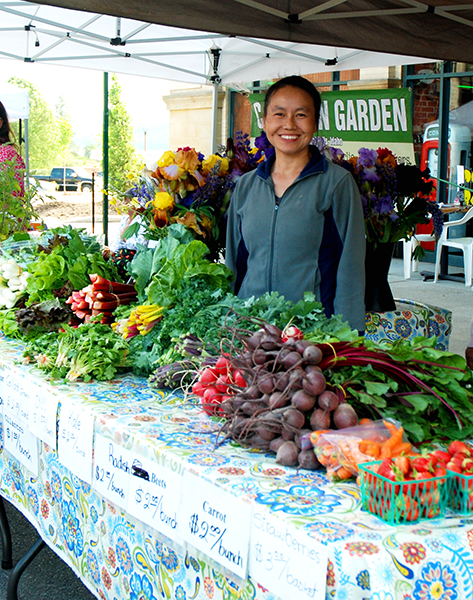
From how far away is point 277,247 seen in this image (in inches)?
92.5

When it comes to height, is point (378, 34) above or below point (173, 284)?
above

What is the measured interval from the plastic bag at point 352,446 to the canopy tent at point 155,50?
17.8 feet

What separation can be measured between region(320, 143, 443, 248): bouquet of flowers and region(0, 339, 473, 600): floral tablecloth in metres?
1.71

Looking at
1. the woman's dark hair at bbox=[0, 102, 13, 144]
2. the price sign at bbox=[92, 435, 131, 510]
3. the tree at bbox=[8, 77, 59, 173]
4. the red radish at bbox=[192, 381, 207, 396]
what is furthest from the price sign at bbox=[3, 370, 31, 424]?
the tree at bbox=[8, 77, 59, 173]

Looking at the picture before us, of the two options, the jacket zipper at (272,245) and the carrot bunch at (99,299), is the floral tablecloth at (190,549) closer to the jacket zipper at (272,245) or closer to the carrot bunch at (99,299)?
the carrot bunch at (99,299)

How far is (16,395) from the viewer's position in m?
2.12

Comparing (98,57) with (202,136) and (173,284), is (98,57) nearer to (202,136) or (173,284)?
(173,284)

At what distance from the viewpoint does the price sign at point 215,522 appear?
3.92ft

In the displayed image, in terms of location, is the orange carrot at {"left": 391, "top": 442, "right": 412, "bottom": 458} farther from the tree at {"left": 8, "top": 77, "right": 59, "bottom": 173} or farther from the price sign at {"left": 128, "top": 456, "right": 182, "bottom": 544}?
the tree at {"left": 8, "top": 77, "right": 59, "bottom": 173}

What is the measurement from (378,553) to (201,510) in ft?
1.33

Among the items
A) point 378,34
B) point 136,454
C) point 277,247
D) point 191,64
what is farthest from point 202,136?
point 136,454

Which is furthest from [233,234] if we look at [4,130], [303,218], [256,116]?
[256,116]

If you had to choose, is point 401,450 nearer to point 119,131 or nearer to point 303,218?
point 303,218

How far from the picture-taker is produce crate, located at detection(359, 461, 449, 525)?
1103 millimetres
